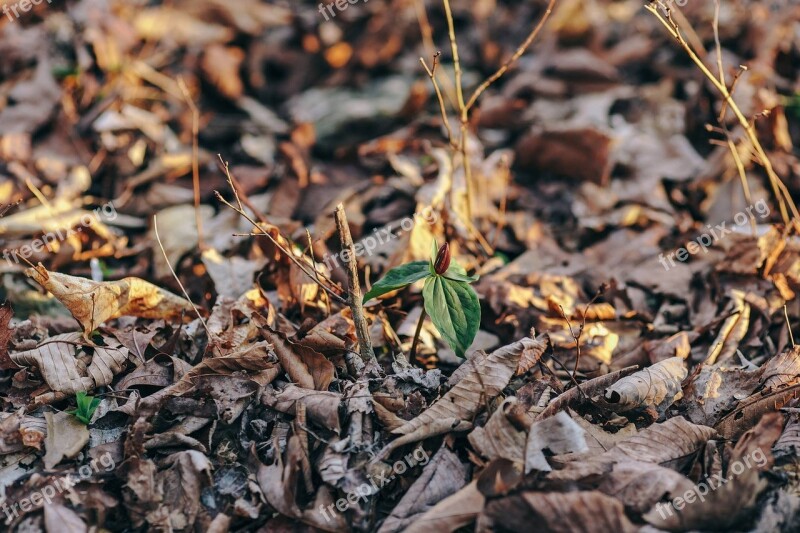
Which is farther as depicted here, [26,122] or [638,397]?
[26,122]

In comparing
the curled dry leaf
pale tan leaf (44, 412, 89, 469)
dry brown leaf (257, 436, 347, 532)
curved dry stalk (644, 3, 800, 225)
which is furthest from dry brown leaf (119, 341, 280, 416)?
curved dry stalk (644, 3, 800, 225)

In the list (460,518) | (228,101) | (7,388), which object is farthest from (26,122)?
(460,518)

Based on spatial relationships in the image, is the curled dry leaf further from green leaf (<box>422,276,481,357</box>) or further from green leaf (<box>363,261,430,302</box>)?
green leaf (<box>363,261,430,302</box>)

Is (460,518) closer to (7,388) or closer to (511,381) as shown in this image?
(511,381)

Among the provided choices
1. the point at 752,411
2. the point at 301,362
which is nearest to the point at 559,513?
the point at 752,411

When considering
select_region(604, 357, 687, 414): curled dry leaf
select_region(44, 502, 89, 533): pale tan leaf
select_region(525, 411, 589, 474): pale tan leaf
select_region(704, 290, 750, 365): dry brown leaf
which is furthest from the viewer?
select_region(704, 290, 750, 365): dry brown leaf

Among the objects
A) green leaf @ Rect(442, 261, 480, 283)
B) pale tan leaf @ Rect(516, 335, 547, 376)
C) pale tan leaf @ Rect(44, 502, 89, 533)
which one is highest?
green leaf @ Rect(442, 261, 480, 283)

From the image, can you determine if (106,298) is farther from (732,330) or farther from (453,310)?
(732,330)
